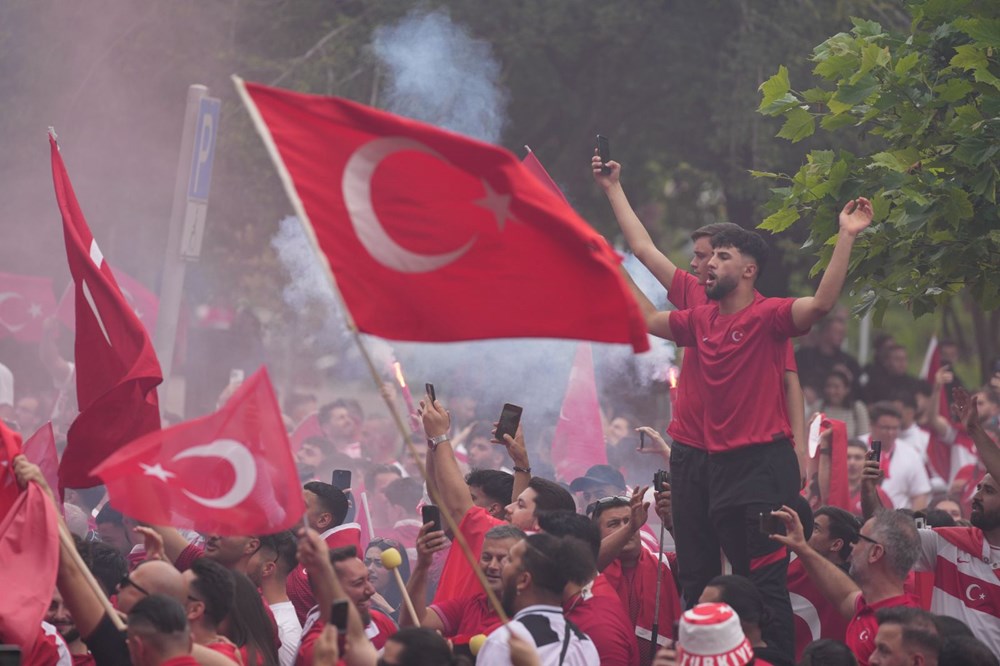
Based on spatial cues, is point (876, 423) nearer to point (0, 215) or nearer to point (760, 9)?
point (760, 9)

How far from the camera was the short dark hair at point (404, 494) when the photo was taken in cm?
1077

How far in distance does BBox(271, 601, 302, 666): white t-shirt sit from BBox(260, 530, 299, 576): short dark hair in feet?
0.63

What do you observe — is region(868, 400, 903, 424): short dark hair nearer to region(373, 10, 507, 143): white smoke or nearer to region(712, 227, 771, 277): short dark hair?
region(712, 227, 771, 277): short dark hair

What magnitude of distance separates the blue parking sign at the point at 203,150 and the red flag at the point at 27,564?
635 cm

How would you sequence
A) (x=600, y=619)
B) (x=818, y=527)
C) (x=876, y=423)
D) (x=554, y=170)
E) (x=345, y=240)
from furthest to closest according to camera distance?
(x=554, y=170) < (x=876, y=423) < (x=818, y=527) < (x=600, y=619) < (x=345, y=240)

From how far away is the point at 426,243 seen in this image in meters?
5.55

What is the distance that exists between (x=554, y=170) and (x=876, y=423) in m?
6.68

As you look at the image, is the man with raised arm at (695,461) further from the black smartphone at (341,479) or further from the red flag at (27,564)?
the red flag at (27,564)

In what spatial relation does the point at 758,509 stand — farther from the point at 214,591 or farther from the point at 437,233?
the point at 214,591

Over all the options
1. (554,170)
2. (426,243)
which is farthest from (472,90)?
(426,243)

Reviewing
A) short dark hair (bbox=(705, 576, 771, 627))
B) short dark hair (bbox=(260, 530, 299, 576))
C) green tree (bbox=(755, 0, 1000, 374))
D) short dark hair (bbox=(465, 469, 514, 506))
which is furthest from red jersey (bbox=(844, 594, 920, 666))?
short dark hair (bbox=(260, 530, 299, 576))

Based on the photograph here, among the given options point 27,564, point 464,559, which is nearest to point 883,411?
point 464,559

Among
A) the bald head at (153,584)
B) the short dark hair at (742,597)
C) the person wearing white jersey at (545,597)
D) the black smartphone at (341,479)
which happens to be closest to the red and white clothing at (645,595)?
the short dark hair at (742,597)

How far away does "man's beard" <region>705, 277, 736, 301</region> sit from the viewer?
6.96m
